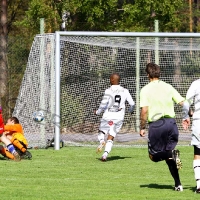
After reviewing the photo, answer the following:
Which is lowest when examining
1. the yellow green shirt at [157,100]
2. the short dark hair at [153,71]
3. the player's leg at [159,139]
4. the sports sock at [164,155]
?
the sports sock at [164,155]

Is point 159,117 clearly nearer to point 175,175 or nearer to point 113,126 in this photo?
point 175,175

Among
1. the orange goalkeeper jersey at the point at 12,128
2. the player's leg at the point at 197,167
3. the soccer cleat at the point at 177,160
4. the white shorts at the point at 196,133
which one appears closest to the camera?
the player's leg at the point at 197,167

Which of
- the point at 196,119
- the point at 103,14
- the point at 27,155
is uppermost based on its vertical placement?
the point at 103,14

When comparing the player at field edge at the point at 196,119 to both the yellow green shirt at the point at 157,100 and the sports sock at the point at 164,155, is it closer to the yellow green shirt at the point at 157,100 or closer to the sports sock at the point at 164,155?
the yellow green shirt at the point at 157,100

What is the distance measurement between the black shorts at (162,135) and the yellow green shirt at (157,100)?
0.09 m

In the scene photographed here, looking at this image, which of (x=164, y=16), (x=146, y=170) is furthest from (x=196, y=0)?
(x=146, y=170)

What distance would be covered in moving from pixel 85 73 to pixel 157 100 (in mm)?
9120

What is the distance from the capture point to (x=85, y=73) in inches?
834

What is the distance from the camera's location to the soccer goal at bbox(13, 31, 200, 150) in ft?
67.5

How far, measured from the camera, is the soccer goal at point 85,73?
20578 millimetres

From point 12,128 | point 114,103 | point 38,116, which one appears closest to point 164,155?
point 114,103

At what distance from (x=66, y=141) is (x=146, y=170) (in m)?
6.36

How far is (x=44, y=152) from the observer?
62.6 ft

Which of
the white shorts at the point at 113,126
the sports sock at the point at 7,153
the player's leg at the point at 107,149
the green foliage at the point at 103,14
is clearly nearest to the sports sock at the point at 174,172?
the player's leg at the point at 107,149
